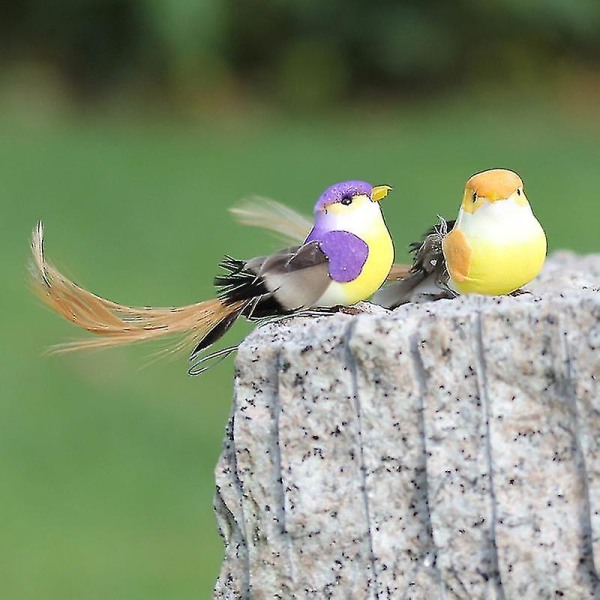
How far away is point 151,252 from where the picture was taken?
6051 mm

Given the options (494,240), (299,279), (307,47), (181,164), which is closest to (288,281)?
(299,279)

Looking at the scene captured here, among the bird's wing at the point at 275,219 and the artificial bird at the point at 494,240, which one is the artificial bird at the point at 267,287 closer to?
the artificial bird at the point at 494,240

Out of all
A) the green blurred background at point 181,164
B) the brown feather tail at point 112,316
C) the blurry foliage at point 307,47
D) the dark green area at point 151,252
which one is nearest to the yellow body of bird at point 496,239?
the brown feather tail at point 112,316

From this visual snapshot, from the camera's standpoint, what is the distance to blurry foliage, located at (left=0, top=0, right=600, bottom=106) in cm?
917

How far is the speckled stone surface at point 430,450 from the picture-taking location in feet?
4.35

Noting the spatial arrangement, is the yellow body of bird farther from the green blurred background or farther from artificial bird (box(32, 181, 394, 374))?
the green blurred background

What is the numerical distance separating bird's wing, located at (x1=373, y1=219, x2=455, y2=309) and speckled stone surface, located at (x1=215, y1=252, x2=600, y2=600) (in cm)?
21

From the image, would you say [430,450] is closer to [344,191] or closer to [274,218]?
[344,191]

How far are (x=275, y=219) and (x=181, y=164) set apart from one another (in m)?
6.12

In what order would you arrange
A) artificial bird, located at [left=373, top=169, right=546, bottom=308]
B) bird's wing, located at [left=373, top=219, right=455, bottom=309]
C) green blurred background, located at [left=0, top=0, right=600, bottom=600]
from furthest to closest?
1. green blurred background, located at [left=0, top=0, right=600, bottom=600]
2. bird's wing, located at [left=373, top=219, right=455, bottom=309]
3. artificial bird, located at [left=373, top=169, right=546, bottom=308]

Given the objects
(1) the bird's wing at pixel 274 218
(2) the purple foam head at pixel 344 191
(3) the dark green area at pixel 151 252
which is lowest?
(2) the purple foam head at pixel 344 191

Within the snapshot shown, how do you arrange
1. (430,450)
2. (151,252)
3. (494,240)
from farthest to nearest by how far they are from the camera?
1. (151,252)
2. (494,240)
3. (430,450)

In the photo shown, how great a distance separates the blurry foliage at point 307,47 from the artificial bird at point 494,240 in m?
7.68

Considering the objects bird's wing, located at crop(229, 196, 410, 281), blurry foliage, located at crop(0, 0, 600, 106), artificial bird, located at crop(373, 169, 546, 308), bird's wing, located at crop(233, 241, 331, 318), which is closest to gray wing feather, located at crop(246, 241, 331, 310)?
bird's wing, located at crop(233, 241, 331, 318)
